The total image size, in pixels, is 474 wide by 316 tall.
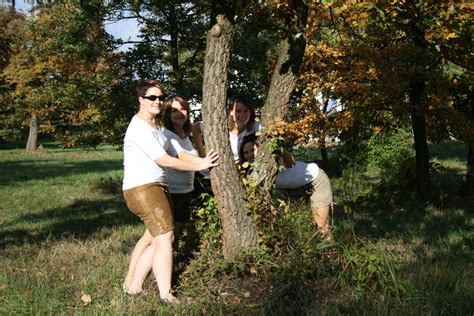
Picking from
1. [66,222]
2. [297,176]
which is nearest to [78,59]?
[66,222]

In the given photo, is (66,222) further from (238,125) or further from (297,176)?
(297,176)

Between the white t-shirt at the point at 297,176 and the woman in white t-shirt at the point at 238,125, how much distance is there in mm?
533

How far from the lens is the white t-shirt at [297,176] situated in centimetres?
521

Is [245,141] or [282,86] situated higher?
[282,86]

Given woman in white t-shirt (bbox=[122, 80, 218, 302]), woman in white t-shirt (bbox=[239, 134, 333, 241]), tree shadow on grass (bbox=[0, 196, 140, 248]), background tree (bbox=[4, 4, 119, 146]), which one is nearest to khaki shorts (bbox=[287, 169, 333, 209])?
woman in white t-shirt (bbox=[239, 134, 333, 241])

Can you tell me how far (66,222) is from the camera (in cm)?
911

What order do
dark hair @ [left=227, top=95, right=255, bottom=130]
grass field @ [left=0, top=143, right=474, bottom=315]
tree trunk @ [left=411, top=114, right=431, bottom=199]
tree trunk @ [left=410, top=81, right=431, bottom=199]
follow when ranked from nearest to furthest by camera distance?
grass field @ [left=0, top=143, right=474, bottom=315] → dark hair @ [left=227, top=95, right=255, bottom=130] → tree trunk @ [left=410, top=81, right=431, bottom=199] → tree trunk @ [left=411, top=114, right=431, bottom=199]

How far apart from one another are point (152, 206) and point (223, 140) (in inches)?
33.5

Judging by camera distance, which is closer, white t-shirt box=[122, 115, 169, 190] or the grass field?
the grass field

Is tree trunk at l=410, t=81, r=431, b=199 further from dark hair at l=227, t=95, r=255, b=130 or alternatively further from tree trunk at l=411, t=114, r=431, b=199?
dark hair at l=227, t=95, r=255, b=130

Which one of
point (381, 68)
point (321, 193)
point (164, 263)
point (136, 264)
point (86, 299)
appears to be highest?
point (381, 68)

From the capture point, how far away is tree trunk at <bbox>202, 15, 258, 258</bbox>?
444 cm

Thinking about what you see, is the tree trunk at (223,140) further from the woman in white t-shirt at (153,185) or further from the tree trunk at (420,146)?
the tree trunk at (420,146)

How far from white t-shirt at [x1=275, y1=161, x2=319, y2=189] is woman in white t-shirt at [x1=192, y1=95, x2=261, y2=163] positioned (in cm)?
53
